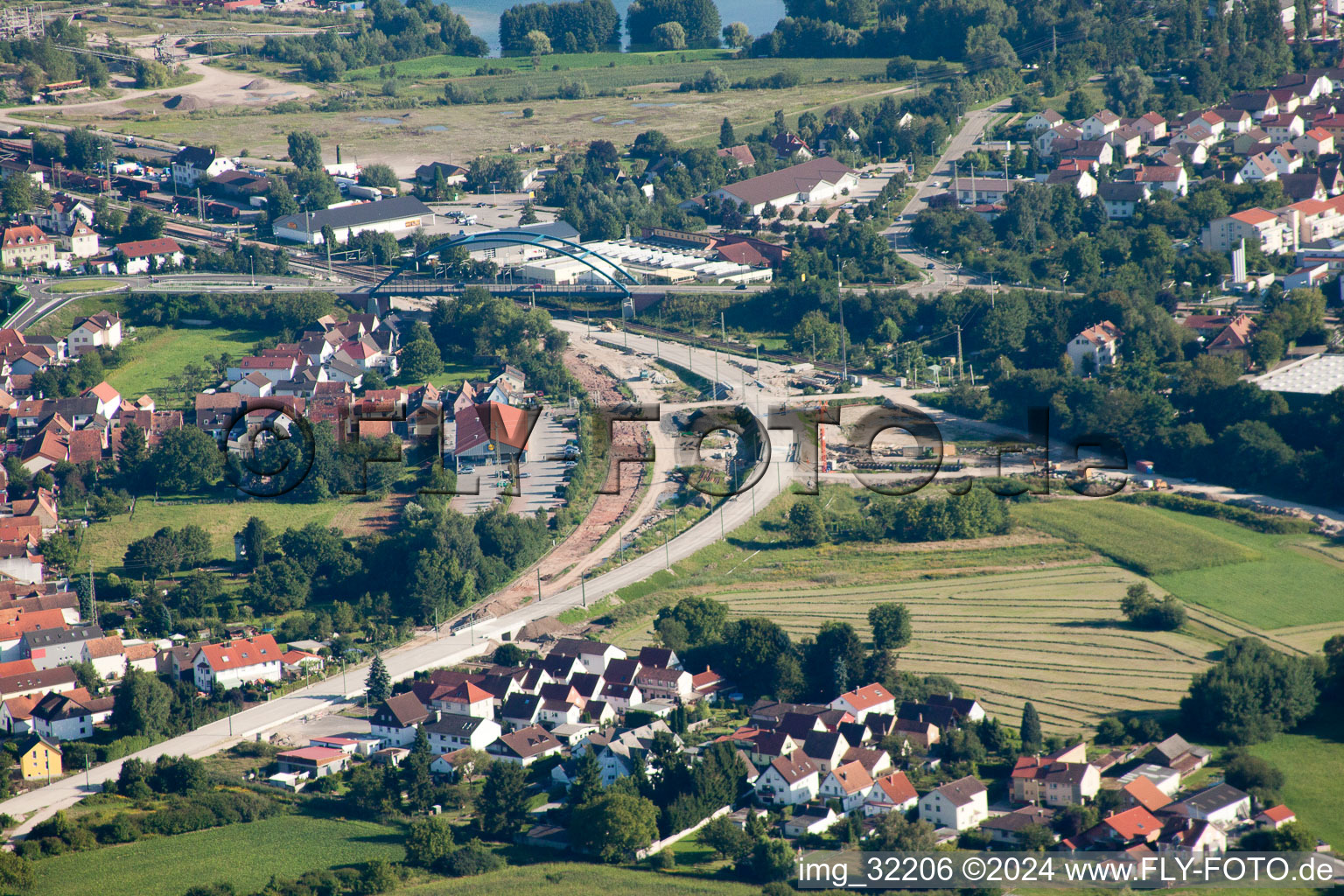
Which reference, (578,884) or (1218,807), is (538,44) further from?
(1218,807)

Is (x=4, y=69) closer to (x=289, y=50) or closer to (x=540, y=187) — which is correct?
(x=289, y=50)

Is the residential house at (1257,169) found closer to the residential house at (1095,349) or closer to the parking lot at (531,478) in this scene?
the residential house at (1095,349)

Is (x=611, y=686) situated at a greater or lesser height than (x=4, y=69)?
lesser

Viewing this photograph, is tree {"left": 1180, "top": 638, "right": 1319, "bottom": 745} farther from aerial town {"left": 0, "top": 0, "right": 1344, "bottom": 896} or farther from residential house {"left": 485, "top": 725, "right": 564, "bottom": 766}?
residential house {"left": 485, "top": 725, "right": 564, "bottom": 766}

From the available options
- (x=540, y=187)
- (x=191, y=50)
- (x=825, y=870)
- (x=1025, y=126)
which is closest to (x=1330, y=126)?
(x=1025, y=126)

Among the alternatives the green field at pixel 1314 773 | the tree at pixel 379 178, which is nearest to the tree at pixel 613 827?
the green field at pixel 1314 773

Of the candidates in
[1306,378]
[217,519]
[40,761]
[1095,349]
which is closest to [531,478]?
[217,519]
